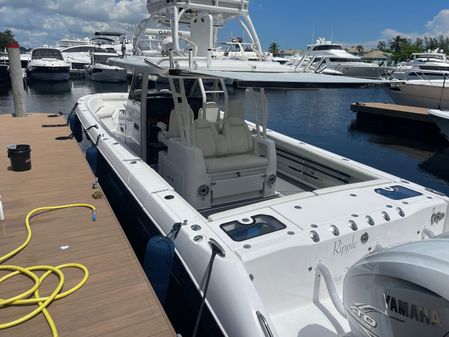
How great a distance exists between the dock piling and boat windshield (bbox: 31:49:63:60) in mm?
22304

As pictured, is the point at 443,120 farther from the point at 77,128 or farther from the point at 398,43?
the point at 398,43

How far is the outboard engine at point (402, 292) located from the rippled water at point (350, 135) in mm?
4964

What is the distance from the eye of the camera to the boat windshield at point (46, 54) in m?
28.6

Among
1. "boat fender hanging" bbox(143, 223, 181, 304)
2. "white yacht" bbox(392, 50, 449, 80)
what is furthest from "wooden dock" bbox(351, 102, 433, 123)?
"boat fender hanging" bbox(143, 223, 181, 304)

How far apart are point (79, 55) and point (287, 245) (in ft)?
132

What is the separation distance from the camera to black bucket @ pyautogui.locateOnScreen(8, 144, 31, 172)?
4513 millimetres

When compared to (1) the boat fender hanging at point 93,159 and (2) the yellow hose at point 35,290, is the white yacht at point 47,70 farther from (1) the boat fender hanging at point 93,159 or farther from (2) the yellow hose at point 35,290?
(2) the yellow hose at point 35,290

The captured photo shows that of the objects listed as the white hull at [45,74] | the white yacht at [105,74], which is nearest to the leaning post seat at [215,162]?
the white hull at [45,74]

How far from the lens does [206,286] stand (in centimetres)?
233

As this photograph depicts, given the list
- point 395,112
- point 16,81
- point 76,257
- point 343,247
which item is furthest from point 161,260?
point 395,112

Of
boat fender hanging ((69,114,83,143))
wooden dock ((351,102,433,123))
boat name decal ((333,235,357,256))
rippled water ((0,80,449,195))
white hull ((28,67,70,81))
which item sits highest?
white hull ((28,67,70,81))

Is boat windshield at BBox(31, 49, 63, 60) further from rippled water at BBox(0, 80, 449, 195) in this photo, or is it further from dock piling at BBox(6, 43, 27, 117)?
dock piling at BBox(6, 43, 27, 117)

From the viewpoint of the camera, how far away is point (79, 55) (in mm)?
37781

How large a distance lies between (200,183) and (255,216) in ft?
4.15
